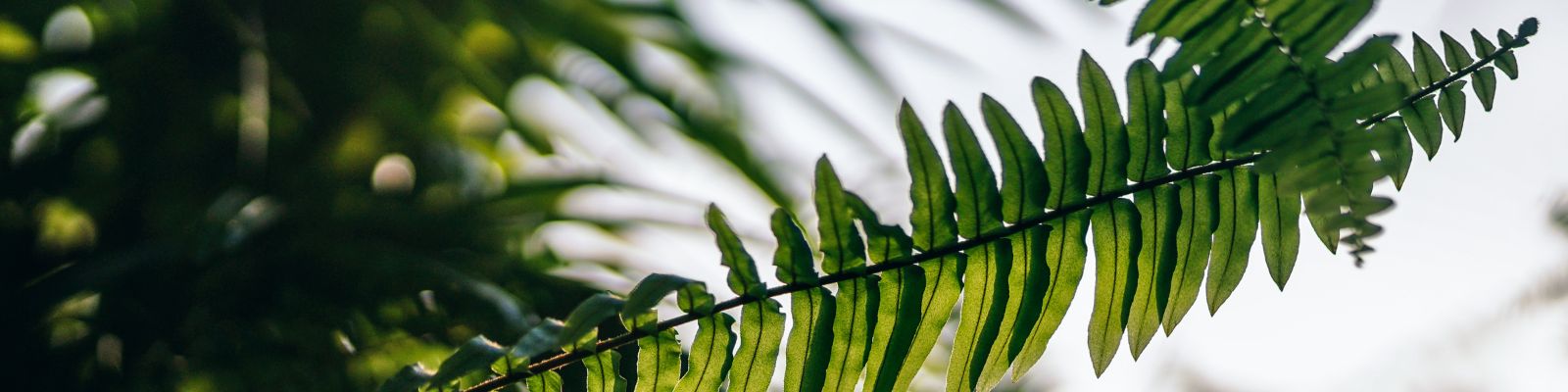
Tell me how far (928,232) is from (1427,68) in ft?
0.98

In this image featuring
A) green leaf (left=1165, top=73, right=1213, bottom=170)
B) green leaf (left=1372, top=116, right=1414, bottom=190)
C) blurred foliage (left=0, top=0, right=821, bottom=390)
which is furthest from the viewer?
blurred foliage (left=0, top=0, right=821, bottom=390)

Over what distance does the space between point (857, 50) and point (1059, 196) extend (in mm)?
907

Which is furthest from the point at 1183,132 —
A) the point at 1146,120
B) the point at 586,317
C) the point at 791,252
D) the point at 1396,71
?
the point at 586,317

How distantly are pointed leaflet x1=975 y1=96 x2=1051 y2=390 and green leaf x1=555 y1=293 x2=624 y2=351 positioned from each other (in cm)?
22

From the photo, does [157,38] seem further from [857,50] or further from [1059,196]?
[1059,196]

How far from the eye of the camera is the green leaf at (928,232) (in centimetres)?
53

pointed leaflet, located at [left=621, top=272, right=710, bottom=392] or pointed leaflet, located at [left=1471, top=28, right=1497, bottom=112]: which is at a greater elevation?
pointed leaflet, located at [left=1471, top=28, right=1497, bottom=112]

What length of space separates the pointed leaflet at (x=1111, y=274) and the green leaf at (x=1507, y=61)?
197 millimetres

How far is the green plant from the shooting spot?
1.70 ft

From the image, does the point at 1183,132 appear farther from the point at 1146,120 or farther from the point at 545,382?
the point at 545,382

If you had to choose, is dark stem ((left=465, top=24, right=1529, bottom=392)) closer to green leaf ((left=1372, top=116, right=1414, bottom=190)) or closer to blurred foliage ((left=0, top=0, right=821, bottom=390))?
green leaf ((left=1372, top=116, right=1414, bottom=190))

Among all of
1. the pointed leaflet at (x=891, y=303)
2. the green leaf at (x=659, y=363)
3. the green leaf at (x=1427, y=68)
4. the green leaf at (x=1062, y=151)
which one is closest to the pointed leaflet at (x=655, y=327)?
the green leaf at (x=659, y=363)

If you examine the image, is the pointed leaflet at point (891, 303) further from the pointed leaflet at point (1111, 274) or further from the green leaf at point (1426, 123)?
the green leaf at point (1426, 123)

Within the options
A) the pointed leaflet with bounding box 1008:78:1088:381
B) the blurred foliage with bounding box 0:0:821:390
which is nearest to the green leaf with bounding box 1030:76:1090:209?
the pointed leaflet with bounding box 1008:78:1088:381
